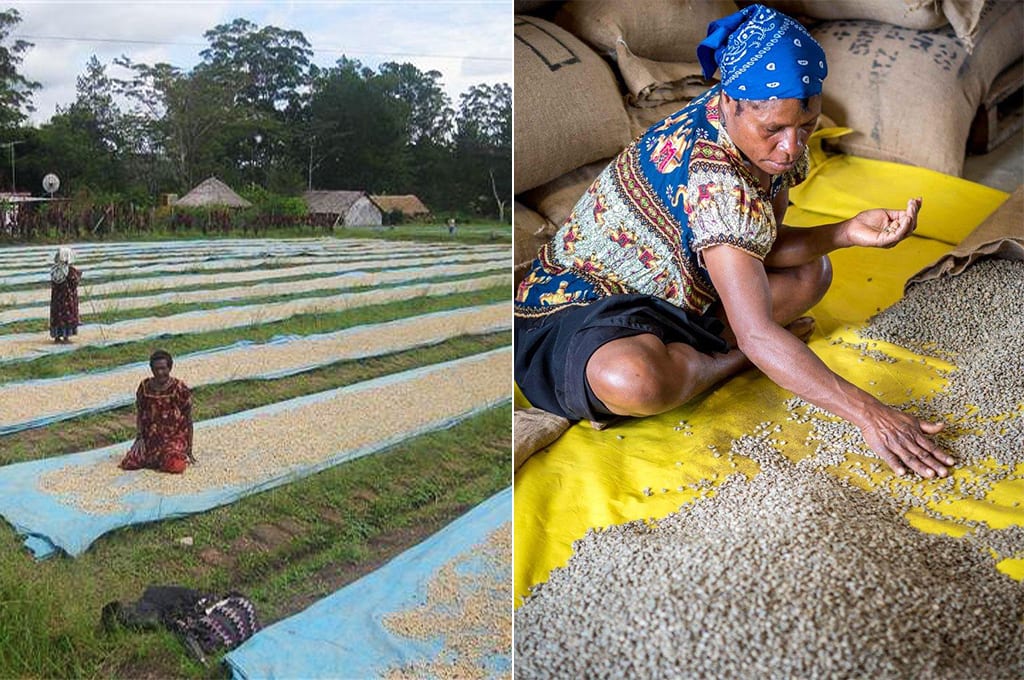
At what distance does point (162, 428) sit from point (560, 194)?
122 centimetres

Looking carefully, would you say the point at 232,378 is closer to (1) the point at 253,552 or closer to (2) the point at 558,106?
(1) the point at 253,552

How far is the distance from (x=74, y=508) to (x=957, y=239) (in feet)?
6.68

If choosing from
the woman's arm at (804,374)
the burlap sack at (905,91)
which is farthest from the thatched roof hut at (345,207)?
the burlap sack at (905,91)

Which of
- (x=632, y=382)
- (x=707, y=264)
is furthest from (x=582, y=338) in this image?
(x=707, y=264)

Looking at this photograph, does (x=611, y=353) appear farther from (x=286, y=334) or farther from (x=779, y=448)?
(x=286, y=334)

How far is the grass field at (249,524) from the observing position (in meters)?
1.23

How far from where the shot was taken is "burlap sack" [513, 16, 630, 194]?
2119 mm

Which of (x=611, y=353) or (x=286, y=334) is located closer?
(x=286, y=334)

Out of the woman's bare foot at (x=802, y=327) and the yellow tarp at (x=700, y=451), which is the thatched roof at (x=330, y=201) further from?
the woman's bare foot at (x=802, y=327)

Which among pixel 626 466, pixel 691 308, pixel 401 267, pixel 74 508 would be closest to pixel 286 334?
pixel 401 267

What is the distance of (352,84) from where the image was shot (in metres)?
1.43

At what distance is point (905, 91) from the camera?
2645mm

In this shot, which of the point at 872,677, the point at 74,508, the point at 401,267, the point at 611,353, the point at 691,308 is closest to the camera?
the point at 872,677

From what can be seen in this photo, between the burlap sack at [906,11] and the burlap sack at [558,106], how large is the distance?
826 mm
